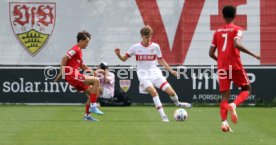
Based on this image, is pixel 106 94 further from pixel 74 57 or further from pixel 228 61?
pixel 228 61

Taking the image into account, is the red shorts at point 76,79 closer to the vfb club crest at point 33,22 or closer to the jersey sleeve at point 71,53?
the jersey sleeve at point 71,53

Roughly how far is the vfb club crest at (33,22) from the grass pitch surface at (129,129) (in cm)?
555

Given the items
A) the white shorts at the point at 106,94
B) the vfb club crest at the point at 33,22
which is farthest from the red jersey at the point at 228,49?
the vfb club crest at the point at 33,22

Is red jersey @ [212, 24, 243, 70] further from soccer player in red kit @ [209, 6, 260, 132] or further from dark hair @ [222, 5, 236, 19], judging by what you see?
dark hair @ [222, 5, 236, 19]

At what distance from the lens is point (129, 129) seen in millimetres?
15820

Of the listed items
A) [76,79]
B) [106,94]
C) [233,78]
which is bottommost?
[106,94]

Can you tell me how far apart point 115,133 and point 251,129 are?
2738 millimetres

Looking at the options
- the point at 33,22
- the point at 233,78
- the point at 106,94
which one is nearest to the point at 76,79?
the point at 233,78

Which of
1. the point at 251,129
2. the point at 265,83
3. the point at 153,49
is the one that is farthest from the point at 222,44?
the point at 265,83

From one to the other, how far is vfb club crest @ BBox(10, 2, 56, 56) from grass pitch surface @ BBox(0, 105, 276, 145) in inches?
218

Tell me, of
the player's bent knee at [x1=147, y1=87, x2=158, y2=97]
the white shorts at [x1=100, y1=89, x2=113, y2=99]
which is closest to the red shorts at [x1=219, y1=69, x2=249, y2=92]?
the player's bent knee at [x1=147, y1=87, x2=158, y2=97]

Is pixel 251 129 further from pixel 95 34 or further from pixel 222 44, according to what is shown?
pixel 95 34

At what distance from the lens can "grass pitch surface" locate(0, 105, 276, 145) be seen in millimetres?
13172

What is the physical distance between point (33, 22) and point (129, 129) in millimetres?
11474
